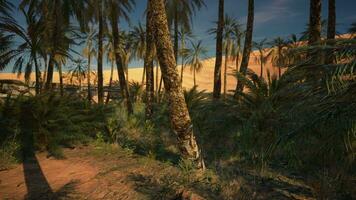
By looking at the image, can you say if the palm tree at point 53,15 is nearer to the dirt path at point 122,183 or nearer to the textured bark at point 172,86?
the dirt path at point 122,183

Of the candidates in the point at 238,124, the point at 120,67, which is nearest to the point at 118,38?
the point at 120,67

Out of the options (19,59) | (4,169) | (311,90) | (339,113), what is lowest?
(4,169)

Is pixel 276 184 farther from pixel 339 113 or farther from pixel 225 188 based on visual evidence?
pixel 339 113

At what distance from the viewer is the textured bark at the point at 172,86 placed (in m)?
6.23

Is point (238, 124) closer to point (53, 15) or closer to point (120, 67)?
point (120, 67)

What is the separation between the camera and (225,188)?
5.37 metres

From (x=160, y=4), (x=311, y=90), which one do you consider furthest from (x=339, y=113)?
(x=160, y=4)

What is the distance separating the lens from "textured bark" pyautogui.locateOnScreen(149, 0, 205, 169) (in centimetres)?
623

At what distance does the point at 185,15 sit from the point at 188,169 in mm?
15278

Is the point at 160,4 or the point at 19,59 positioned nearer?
the point at 160,4

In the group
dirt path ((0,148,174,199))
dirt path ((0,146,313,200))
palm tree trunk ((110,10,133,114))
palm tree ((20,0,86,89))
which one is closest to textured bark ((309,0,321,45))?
dirt path ((0,146,313,200))

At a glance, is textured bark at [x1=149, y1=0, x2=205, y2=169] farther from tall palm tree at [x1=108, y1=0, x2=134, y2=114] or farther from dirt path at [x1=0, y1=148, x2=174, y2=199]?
tall palm tree at [x1=108, y1=0, x2=134, y2=114]

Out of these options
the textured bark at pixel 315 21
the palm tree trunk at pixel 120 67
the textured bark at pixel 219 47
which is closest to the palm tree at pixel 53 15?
the palm tree trunk at pixel 120 67

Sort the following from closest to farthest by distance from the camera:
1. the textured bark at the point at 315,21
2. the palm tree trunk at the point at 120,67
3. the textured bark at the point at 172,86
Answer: the textured bark at the point at 172,86 → the textured bark at the point at 315,21 → the palm tree trunk at the point at 120,67
